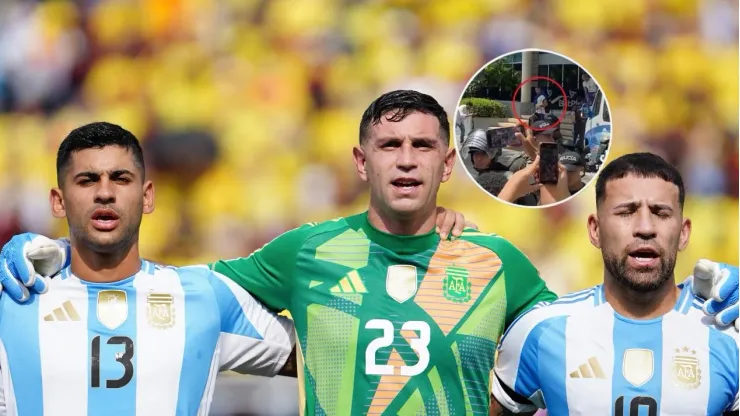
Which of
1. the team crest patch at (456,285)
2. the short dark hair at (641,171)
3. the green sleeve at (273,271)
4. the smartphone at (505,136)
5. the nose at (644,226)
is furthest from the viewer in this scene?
the smartphone at (505,136)

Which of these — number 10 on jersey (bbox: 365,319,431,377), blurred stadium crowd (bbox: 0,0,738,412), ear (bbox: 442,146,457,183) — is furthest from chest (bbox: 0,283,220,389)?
blurred stadium crowd (bbox: 0,0,738,412)

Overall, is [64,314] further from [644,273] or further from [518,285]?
[644,273]

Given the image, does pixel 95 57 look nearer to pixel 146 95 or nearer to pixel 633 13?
pixel 146 95

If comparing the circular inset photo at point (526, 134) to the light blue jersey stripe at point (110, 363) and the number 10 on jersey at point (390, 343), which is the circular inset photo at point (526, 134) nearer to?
the number 10 on jersey at point (390, 343)

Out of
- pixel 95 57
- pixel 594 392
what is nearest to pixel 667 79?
pixel 594 392

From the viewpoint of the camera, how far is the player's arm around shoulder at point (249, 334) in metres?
3.41

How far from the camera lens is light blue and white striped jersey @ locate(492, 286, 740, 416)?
3168mm

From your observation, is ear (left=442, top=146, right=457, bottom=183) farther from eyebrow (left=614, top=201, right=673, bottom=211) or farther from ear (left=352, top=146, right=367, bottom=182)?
eyebrow (left=614, top=201, right=673, bottom=211)

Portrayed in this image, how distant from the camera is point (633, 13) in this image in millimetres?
5332

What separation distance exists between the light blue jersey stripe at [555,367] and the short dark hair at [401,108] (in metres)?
0.72

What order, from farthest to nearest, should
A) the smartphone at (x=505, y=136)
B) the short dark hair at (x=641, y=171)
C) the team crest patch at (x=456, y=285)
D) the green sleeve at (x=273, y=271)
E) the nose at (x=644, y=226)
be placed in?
the smartphone at (x=505, y=136) < the green sleeve at (x=273, y=271) < the team crest patch at (x=456, y=285) < the short dark hair at (x=641, y=171) < the nose at (x=644, y=226)

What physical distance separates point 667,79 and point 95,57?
116 inches

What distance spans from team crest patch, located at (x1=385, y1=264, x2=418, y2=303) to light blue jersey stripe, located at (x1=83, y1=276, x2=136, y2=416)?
0.84 metres

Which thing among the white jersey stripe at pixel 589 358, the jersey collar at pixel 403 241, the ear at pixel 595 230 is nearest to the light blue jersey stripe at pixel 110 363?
the jersey collar at pixel 403 241
